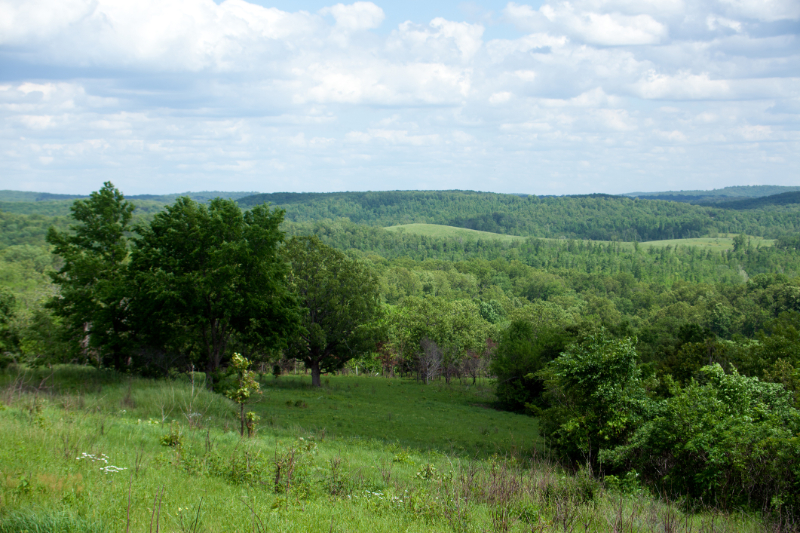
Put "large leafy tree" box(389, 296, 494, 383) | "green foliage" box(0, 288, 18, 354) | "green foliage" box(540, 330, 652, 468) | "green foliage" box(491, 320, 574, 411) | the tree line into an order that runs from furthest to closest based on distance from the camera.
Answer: "large leafy tree" box(389, 296, 494, 383), "green foliage" box(491, 320, 574, 411), "green foliage" box(0, 288, 18, 354), the tree line, "green foliage" box(540, 330, 652, 468)

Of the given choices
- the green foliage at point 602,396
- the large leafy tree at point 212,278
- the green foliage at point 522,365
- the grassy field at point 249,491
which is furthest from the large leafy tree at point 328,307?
the grassy field at point 249,491

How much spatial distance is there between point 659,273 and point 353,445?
201 m

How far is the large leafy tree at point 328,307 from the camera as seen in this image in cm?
3731

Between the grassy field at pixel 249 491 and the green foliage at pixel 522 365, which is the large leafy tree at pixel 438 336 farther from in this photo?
the grassy field at pixel 249 491

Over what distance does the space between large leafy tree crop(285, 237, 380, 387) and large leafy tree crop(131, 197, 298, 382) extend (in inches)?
339

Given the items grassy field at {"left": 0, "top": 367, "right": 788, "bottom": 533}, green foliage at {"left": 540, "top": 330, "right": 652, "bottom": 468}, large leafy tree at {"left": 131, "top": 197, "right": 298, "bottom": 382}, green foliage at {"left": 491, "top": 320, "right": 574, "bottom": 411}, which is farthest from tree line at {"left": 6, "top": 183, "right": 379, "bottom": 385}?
green foliage at {"left": 491, "top": 320, "right": 574, "bottom": 411}

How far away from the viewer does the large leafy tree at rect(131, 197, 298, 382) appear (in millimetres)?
25281

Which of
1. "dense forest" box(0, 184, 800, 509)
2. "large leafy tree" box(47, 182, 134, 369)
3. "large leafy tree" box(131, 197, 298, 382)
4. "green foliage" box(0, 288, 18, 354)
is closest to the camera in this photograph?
"dense forest" box(0, 184, 800, 509)

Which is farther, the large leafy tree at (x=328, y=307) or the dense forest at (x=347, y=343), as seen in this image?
the large leafy tree at (x=328, y=307)

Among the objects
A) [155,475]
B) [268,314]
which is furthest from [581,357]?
[268,314]

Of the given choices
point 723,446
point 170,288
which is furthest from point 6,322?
point 723,446

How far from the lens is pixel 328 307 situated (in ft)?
124

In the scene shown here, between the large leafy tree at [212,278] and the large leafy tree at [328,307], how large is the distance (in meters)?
8.61

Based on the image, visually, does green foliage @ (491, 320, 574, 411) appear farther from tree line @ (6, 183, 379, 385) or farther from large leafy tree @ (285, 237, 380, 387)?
tree line @ (6, 183, 379, 385)
